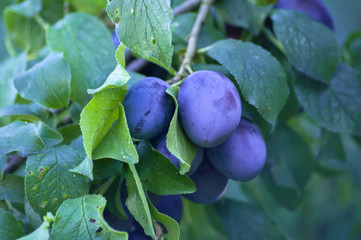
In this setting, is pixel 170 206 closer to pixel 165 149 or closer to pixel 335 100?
pixel 165 149

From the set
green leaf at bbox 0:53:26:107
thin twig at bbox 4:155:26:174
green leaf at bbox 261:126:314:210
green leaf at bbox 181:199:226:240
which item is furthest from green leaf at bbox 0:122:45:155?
green leaf at bbox 261:126:314:210

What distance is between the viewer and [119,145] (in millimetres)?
458

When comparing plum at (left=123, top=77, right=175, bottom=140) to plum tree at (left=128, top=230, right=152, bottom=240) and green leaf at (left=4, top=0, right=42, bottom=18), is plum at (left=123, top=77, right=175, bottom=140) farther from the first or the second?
green leaf at (left=4, top=0, right=42, bottom=18)

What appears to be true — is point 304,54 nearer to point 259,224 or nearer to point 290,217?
point 259,224

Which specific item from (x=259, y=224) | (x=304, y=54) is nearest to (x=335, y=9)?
(x=304, y=54)

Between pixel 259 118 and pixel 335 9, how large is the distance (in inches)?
37.7

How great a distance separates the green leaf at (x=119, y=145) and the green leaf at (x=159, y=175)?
44 mm

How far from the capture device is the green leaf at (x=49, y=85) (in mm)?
579

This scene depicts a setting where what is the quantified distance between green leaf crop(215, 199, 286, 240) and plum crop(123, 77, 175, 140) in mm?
355

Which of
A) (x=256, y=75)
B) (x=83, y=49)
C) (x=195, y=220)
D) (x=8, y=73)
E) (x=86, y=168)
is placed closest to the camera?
(x=86, y=168)

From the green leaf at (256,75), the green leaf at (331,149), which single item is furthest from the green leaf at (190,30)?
the green leaf at (331,149)

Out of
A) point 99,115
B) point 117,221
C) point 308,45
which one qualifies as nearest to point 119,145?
point 99,115

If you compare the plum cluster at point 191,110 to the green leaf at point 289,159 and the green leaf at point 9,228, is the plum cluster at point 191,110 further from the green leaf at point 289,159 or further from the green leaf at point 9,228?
the green leaf at point 289,159

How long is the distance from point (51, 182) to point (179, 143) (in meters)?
0.17
